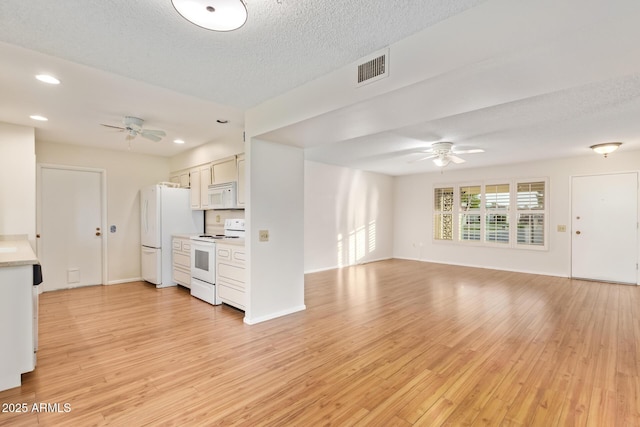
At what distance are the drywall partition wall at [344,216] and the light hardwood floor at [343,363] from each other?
241 centimetres

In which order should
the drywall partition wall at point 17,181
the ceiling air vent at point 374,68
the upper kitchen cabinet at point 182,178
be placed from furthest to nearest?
1. the upper kitchen cabinet at point 182,178
2. the drywall partition wall at point 17,181
3. the ceiling air vent at point 374,68

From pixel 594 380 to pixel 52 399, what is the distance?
409cm

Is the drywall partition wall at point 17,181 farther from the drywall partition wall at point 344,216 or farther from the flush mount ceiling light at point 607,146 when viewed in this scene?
the flush mount ceiling light at point 607,146

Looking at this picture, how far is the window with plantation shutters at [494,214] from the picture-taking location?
6.70 m

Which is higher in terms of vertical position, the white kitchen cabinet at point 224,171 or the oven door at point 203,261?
the white kitchen cabinet at point 224,171

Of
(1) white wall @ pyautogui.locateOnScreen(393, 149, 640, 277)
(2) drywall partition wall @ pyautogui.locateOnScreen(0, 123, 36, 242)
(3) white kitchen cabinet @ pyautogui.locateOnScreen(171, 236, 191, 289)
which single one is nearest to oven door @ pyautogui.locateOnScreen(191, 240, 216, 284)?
(3) white kitchen cabinet @ pyautogui.locateOnScreen(171, 236, 191, 289)

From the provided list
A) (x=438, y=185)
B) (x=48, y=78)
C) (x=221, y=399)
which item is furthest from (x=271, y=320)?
(x=438, y=185)

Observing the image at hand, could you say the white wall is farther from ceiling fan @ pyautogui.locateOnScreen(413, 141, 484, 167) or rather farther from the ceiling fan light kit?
the ceiling fan light kit

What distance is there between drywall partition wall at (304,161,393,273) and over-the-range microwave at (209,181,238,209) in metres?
2.06

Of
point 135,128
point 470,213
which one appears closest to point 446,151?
point 470,213

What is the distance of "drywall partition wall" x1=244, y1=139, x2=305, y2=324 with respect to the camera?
3588 mm

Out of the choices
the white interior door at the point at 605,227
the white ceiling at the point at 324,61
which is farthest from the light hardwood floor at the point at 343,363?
the white ceiling at the point at 324,61

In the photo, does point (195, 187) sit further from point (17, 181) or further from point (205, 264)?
point (17, 181)

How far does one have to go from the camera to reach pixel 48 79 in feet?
9.34
